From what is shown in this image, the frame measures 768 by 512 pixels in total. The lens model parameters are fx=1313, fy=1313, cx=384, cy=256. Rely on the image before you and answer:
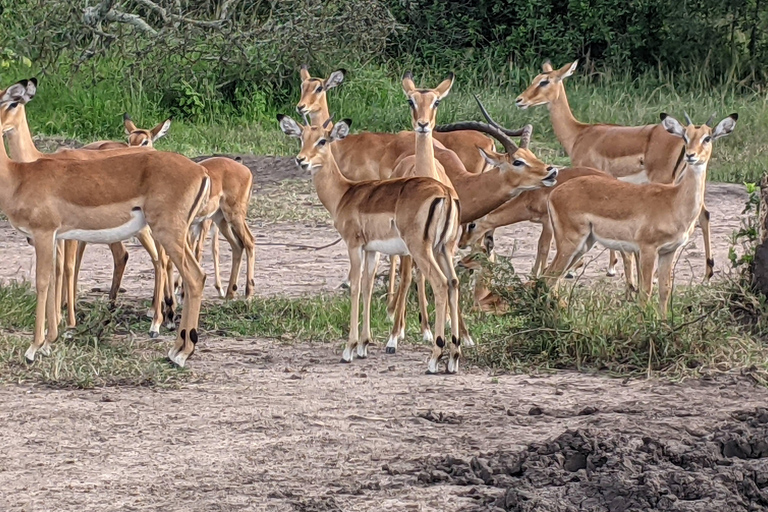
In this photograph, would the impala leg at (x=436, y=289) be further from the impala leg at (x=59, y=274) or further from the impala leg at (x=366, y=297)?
the impala leg at (x=59, y=274)

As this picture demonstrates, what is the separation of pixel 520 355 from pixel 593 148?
4.05 m

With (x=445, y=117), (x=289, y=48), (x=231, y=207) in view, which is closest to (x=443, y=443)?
(x=231, y=207)

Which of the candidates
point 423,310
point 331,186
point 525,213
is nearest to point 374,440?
point 423,310

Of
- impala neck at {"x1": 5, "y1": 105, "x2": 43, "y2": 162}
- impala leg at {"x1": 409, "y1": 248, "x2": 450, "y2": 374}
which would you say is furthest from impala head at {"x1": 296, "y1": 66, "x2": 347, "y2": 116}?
impala leg at {"x1": 409, "y1": 248, "x2": 450, "y2": 374}

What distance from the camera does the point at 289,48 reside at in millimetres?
14000

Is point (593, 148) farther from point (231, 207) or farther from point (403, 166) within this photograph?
point (231, 207)

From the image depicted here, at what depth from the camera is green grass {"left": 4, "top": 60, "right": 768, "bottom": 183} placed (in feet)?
41.5

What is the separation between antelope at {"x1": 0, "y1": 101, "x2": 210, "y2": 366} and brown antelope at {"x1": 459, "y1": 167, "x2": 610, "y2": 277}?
2.42m

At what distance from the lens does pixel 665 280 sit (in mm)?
6914

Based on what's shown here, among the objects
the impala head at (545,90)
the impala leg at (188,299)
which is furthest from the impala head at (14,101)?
the impala head at (545,90)

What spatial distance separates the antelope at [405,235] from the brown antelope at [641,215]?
712mm

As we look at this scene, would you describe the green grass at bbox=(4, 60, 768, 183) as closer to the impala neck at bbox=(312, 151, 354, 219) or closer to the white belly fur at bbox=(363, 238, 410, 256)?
the impala neck at bbox=(312, 151, 354, 219)

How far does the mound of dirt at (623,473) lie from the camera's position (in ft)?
13.5

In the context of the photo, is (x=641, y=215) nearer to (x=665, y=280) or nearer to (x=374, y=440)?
(x=665, y=280)
